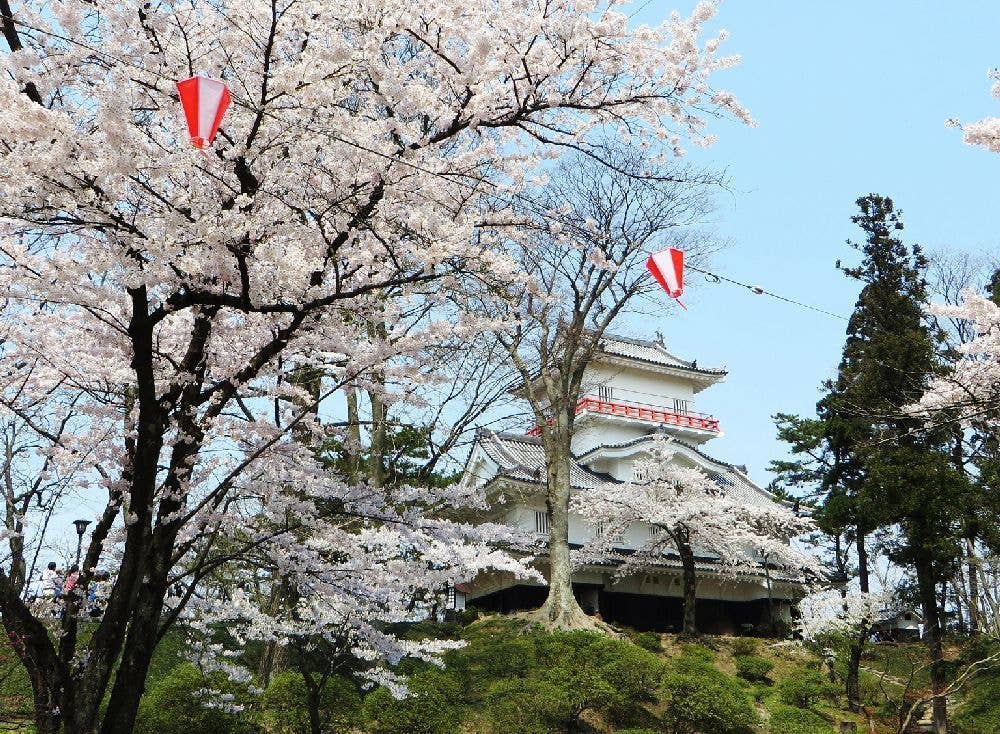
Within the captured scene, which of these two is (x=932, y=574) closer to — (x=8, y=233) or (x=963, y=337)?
(x=963, y=337)

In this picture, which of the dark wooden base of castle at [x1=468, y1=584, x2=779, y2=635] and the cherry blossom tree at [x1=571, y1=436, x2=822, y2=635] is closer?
the cherry blossom tree at [x1=571, y1=436, x2=822, y2=635]

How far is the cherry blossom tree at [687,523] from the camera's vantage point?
76.9 feet

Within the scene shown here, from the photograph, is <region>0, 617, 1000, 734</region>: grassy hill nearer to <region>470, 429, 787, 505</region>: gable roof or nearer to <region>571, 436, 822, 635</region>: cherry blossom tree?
<region>571, 436, 822, 635</region>: cherry blossom tree

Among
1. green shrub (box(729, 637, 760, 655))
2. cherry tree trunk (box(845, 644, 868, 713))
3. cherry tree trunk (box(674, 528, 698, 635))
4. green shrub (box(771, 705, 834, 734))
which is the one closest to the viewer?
green shrub (box(771, 705, 834, 734))

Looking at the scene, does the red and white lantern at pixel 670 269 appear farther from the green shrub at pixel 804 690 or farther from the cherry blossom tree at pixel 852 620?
the cherry blossom tree at pixel 852 620

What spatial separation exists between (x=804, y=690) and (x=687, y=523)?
22.8ft

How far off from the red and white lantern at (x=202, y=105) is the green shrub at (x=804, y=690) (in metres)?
15.7

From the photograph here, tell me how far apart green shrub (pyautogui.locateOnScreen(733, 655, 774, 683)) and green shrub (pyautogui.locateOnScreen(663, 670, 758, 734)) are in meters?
5.38

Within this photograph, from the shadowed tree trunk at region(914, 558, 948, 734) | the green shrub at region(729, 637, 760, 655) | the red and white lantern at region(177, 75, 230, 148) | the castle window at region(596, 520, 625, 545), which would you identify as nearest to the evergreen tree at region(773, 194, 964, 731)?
the shadowed tree trunk at region(914, 558, 948, 734)

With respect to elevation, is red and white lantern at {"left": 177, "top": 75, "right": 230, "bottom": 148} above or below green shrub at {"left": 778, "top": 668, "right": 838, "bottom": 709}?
above

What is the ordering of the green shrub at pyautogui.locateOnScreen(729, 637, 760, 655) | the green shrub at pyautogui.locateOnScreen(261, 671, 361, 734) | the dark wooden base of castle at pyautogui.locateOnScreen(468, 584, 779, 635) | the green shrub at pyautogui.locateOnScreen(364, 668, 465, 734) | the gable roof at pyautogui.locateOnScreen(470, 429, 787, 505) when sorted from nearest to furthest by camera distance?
the green shrub at pyautogui.locateOnScreen(261, 671, 361, 734) → the green shrub at pyautogui.locateOnScreen(364, 668, 465, 734) → the green shrub at pyautogui.locateOnScreen(729, 637, 760, 655) → the dark wooden base of castle at pyautogui.locateOnScreen(468, 584, 779, 635) → the gable roof at pyautogui.locateOnScreen(470, 429, 787, 505)

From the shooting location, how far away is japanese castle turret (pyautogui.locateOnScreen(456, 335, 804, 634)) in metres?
25.3

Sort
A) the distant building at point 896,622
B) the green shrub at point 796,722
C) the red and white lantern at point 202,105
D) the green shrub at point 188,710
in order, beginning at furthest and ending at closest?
the distant building at point 896,622, the green shrub at point 796,722, the green shrub at point 188,710, the red and white lantern at point 202,105

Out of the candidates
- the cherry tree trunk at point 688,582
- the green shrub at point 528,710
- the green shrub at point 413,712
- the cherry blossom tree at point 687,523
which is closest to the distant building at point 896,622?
the cherry blossom tree at point 687,523
